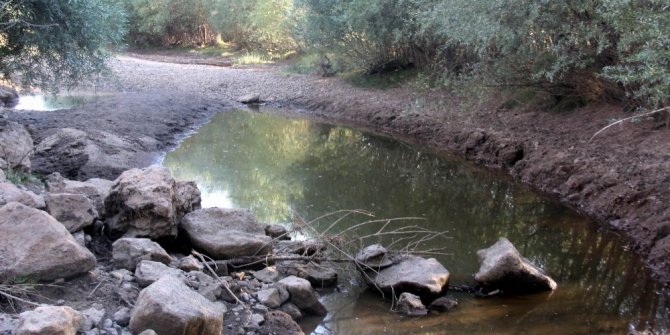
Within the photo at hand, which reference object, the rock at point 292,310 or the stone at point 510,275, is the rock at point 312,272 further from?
the stone at point 510,275

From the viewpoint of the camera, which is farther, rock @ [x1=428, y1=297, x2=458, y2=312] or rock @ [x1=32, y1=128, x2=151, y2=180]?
rock @ [x1=32, y1=128, x2=151, y2=180]

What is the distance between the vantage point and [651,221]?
29.1 feet

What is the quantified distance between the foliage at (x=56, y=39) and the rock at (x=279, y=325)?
609 centimetres

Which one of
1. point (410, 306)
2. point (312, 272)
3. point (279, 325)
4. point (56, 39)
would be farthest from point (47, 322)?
point (56, 39)

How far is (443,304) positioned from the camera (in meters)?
6.78

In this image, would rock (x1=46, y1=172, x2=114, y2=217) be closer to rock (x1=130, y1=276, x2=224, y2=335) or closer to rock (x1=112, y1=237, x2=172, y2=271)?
rock (x1=112, y1=237, x2=172, y2=271)

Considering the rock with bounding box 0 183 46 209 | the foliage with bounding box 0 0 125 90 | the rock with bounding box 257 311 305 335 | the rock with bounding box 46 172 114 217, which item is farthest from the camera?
the foliage with bounding box 0 0 125 90

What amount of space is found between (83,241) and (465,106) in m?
10.8

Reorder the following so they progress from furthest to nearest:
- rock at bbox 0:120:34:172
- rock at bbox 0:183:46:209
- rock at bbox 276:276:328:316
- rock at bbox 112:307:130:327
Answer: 1. rock at bbox 0:120:34:172
2. rock at bbox 276:276:328:316
3. rock at bbox 0:183:46:209
4. rock at bbox 112:307:130:327

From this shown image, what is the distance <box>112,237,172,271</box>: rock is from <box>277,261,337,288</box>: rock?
152 centimetres

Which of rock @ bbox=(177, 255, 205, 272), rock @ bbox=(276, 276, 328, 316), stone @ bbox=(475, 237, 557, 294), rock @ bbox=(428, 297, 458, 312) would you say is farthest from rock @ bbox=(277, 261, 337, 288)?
stone @ bbox=(475, 237, 557, 294)

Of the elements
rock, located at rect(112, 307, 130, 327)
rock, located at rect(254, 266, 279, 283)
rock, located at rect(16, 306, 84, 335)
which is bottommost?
rock, located at rect(254, 266, 279, 283)

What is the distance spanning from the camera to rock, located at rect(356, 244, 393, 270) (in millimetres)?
7430

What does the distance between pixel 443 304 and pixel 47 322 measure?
4.06 metres
